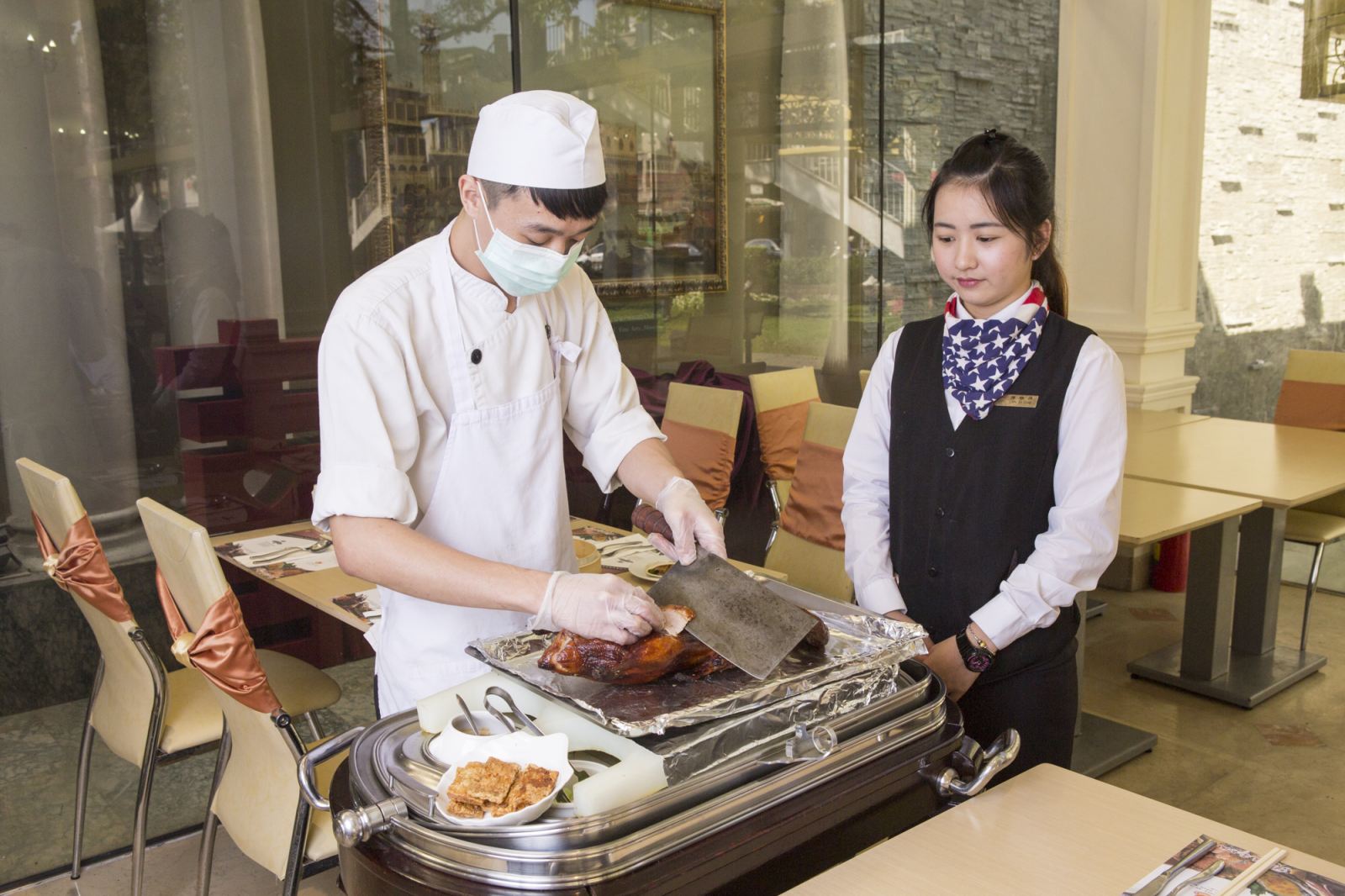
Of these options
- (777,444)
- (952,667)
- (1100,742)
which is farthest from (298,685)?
(1100,742)

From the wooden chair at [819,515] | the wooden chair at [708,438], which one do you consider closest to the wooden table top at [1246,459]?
the wooden chair at [819,515]

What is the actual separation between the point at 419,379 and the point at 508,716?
50cm

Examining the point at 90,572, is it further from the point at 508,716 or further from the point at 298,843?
the point at 508,716

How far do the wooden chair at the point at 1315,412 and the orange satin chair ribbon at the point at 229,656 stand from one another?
3.59 metres

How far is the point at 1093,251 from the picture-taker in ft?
17.7

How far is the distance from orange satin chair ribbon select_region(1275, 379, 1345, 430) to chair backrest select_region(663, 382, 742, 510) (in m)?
2.43

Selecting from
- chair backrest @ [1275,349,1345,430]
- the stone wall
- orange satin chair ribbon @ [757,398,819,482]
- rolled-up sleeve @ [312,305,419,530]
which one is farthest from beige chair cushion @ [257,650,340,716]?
the stone wall

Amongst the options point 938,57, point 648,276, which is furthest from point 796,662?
point 938,57

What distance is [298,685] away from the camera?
2.75 metres

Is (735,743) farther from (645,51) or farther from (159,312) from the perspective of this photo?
(645,51)

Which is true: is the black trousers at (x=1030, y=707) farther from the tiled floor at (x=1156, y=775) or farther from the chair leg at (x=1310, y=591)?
the chair leg at (x=1310, y=591)

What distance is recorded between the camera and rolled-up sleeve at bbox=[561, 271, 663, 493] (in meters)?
1.74

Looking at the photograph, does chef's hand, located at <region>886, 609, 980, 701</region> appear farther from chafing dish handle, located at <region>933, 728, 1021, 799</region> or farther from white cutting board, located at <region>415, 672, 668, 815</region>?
white cutting board, located at <region>415, 672, 668, 815</region>

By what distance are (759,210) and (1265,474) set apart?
2.18 metres
